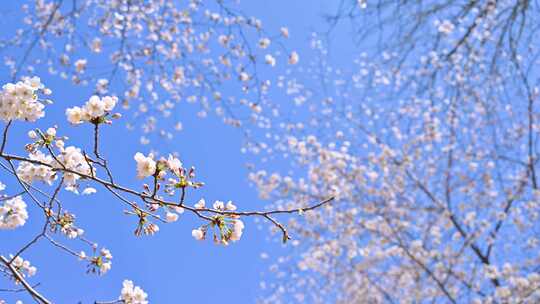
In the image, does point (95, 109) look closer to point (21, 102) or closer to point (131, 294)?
point (21, 102)

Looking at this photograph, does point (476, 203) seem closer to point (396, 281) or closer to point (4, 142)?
point (396, 281)

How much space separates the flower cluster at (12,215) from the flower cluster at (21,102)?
22.7 inches

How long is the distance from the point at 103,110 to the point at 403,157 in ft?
24.9

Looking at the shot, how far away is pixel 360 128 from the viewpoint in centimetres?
919

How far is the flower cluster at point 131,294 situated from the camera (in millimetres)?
1986

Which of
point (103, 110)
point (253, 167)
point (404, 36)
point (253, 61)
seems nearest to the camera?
point (103, 110)

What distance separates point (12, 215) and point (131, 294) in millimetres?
632

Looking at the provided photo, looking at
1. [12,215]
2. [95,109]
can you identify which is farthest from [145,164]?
[12,215]

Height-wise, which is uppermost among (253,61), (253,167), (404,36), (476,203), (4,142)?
(253,167)

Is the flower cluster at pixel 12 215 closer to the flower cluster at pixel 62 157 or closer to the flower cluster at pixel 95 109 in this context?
the flower cluster at pixel 62 157

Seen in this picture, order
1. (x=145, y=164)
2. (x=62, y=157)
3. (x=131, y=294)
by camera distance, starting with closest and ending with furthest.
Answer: (x=145, y=164)
(x=62, y=157)
(x=131, y=294)

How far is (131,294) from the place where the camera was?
1996 mm

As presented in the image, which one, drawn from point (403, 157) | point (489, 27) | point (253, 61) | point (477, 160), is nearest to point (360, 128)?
point (403, 157)

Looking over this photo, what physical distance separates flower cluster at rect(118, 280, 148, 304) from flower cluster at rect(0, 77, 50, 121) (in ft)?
2.41
